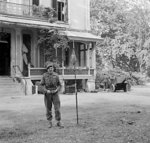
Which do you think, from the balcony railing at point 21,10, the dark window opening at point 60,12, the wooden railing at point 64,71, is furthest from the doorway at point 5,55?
the dark window opening at point 60,12

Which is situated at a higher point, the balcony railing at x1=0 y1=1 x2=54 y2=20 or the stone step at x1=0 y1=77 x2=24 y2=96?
the balcony railing at x1=0 y1=1 x2=54 y2=20

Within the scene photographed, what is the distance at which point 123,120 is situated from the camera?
25.5ft

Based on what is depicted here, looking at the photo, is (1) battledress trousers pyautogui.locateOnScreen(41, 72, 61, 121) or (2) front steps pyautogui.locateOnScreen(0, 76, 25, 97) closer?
(1) battledress trousers pyautogui.locateOnScreen(41, 72, 61, 121)

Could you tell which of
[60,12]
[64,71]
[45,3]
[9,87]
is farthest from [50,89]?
[60,12]

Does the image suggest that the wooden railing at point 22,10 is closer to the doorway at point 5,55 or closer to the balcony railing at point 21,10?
the balcony railing at point 21,10

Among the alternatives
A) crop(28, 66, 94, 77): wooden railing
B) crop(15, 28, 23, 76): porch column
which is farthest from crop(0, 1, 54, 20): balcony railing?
crop(28, 66, 94, 77): wooden railing

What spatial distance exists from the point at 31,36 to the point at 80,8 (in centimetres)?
498

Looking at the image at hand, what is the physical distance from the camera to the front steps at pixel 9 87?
16312mm

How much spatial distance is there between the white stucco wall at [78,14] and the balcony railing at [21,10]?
2737 millimetres

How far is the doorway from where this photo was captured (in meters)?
19.1

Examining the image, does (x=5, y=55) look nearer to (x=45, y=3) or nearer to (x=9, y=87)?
(x=9, y=87)

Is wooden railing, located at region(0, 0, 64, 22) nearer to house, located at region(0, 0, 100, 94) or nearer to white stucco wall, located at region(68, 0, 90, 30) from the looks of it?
house, located at region(0, 0, 100, 94)

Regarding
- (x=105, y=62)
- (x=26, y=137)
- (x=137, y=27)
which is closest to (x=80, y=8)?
(x=137, y=27)

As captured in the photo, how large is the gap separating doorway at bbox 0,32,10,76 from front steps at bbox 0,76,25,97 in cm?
165
